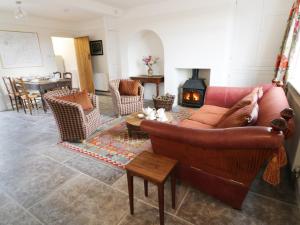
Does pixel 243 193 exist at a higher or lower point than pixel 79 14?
lower

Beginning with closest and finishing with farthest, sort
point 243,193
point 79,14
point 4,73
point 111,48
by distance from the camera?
point 243,193
point 4,73
point 79,14
point 111,48

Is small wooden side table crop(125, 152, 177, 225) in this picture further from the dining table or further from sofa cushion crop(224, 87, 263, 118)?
the dining table

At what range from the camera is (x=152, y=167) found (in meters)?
1.33

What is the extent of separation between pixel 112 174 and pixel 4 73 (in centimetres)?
495

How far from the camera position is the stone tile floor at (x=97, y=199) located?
1.49 meters

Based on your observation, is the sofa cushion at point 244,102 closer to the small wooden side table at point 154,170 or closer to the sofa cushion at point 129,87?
the small wooden side table at point 154,170

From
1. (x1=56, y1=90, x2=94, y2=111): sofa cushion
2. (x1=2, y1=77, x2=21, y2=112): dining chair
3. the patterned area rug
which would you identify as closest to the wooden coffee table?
the patterned area rug

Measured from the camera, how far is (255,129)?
107 cm

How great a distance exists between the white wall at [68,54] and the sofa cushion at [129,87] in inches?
151

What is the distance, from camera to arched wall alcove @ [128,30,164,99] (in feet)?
16.7

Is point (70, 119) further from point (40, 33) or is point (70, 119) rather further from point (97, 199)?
point (40, 33)

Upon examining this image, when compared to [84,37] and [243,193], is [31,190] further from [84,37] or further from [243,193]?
[84,37]

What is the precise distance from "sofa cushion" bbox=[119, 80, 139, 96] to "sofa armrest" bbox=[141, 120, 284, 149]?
8.72ft

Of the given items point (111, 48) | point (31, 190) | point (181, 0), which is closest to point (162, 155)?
point (31, 190)
